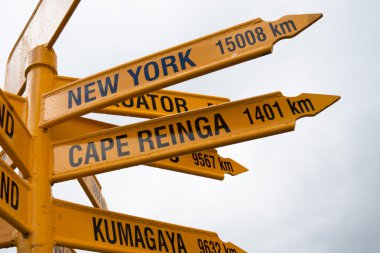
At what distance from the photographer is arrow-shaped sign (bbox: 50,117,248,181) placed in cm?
344

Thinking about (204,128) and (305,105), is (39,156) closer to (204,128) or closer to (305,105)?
(204,128)

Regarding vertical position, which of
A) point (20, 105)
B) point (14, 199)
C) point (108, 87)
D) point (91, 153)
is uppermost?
point (20, 105)

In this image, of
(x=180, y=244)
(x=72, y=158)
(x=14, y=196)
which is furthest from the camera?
(x=180, y=244)

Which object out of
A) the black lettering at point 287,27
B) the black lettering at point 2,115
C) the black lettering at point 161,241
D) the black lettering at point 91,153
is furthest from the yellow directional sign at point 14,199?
the black lettering at point 287,27

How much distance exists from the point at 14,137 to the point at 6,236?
2.13ft

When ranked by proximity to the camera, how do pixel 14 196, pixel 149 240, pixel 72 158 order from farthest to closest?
pixel 149 240 → pixel 72 158 → pixel 14 196

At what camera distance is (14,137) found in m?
2.79

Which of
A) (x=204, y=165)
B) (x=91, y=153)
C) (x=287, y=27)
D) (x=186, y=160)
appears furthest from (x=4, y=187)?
(x=287, y=27)

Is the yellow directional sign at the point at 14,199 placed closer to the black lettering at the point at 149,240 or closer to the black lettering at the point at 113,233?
the black lettering at the point at 113,233

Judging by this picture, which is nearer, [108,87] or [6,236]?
[6,236]

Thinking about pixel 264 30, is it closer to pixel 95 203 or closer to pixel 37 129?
pixel 37 129

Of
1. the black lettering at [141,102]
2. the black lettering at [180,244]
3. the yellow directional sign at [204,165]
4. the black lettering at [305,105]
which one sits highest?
the black lettering at [141,102]

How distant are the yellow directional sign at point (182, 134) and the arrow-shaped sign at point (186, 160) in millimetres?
263

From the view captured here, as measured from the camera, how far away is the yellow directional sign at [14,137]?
2676mm
